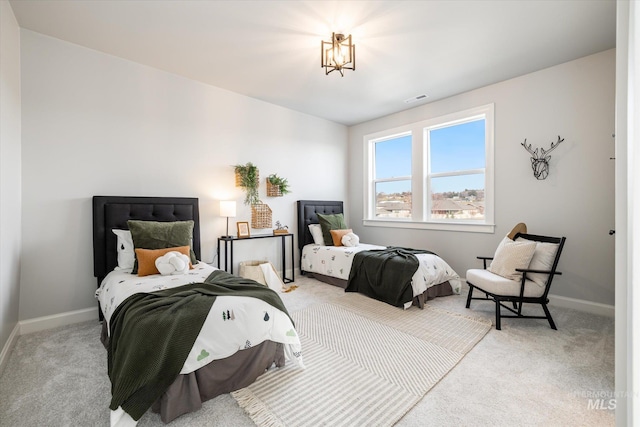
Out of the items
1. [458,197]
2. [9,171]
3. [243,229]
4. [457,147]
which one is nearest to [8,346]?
[9,171]

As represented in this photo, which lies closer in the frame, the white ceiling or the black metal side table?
the white ceiling

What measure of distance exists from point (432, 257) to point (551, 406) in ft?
6.70

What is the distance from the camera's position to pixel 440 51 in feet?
9.74

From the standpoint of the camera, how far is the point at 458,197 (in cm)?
423

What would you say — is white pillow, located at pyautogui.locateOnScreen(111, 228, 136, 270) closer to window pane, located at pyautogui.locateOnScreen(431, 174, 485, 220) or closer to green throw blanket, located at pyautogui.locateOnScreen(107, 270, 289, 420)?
green throw blanket, located at pyautogui.locateOnScreen(107, 270, 289, 420)

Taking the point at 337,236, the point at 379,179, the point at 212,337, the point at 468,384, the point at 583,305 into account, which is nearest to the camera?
the point at 212,337

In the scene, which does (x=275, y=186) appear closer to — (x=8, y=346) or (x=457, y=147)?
(x=457, y=147)

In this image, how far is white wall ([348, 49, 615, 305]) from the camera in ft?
9.84

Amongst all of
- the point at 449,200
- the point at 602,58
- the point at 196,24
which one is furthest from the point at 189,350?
the point at 602,58

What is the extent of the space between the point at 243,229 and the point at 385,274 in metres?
2.10

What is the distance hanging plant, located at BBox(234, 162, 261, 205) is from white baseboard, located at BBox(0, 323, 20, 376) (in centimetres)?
265

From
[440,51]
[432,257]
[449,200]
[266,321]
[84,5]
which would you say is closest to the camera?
[266,321]

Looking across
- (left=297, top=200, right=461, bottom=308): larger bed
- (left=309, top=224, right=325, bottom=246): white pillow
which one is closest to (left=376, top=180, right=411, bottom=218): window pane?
(left=297, top=200, right=461, bottom=308): larger bed

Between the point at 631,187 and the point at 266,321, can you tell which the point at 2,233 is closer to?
the point at 266,321
